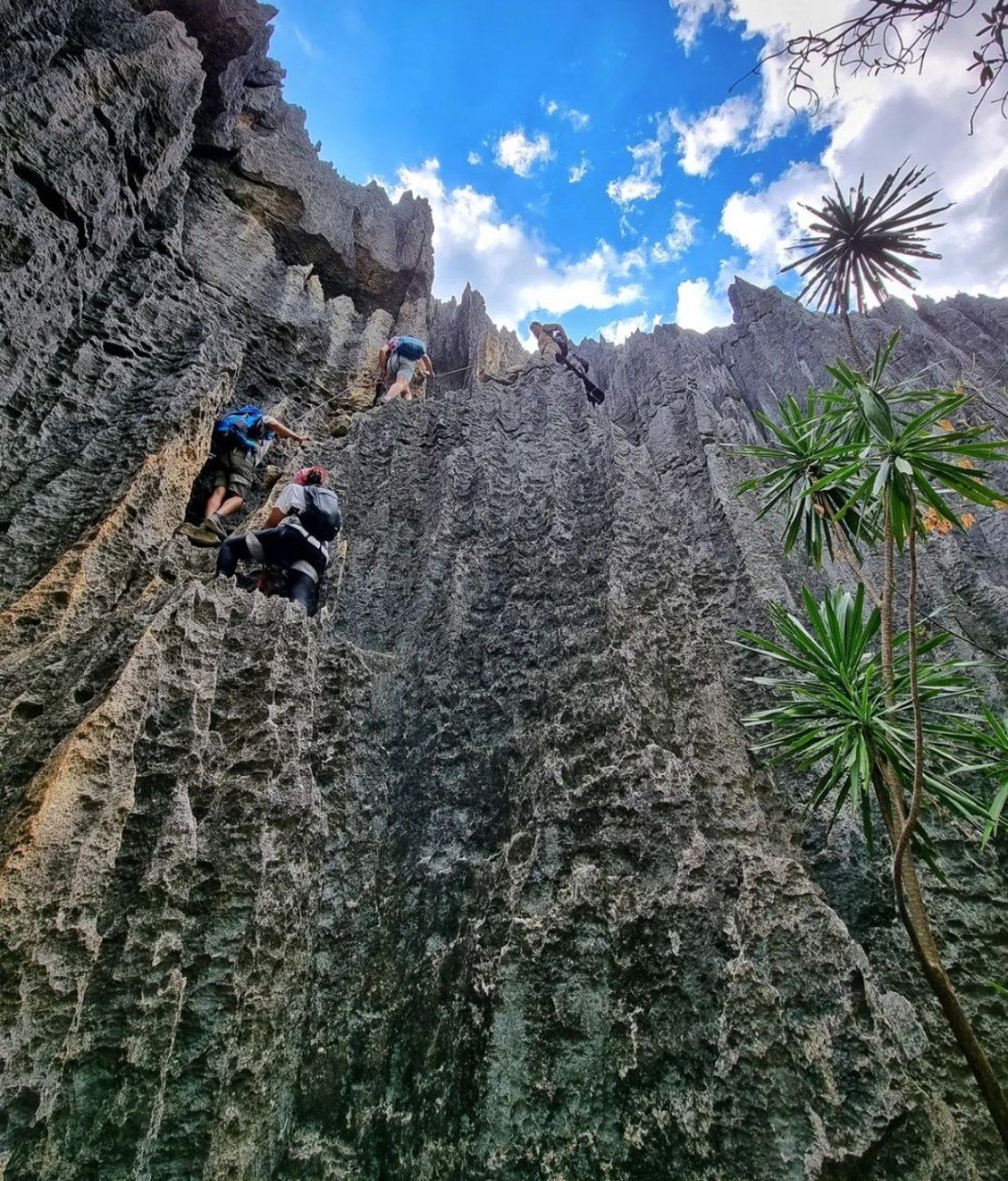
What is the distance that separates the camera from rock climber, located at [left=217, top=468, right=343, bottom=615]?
599 cm

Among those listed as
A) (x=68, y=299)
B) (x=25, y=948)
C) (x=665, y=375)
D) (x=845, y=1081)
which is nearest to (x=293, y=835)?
(x=25, y=948)

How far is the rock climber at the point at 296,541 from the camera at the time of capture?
599 cm

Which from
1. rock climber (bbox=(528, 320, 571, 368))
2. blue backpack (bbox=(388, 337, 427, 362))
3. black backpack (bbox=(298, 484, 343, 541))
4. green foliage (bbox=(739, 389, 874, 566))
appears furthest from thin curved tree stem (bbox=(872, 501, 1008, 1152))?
rock climber (bbox=(528, 320, 571, 368))

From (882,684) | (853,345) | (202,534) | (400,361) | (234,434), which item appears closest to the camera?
(882,684)

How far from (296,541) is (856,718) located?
5.23 metres

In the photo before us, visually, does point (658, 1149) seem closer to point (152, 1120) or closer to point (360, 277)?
point (152, 1120)

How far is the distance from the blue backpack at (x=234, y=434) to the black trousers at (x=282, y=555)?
182 centimetres

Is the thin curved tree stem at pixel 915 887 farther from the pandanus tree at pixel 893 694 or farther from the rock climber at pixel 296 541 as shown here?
the rock climber at pixel 296 541

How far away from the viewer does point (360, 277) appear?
13.8m

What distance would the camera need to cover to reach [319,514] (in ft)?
20.2

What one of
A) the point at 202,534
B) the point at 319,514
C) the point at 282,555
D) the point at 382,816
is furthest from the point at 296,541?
the point at 382,816

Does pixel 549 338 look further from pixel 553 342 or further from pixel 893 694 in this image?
pixel 893 694

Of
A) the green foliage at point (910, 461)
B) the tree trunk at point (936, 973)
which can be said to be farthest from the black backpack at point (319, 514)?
the tree trunk at point (936, 973)

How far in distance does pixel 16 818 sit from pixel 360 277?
1320 cm
